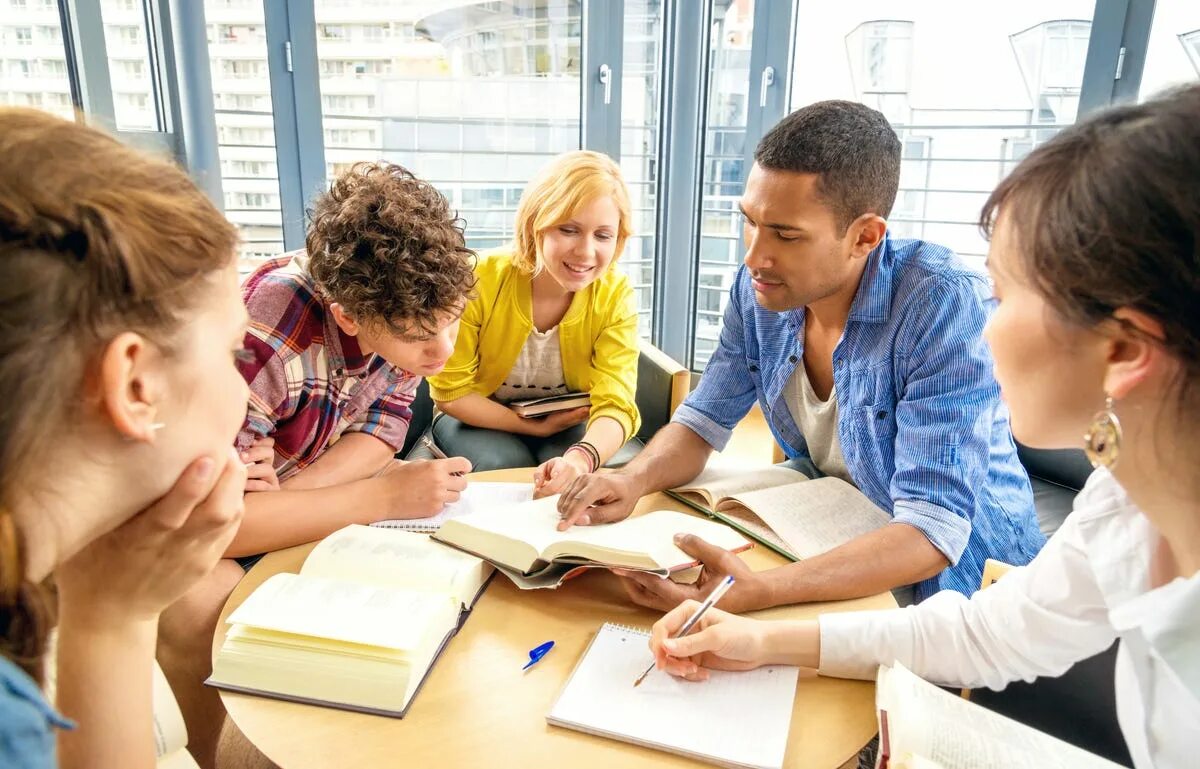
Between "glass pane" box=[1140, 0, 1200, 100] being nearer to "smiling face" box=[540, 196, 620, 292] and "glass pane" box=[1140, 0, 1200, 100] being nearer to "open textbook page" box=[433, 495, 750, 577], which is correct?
"smiling face" box=[540, 196, 620, 292]

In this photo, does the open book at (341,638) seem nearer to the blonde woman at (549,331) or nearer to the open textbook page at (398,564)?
the open textbook page at (398,564)

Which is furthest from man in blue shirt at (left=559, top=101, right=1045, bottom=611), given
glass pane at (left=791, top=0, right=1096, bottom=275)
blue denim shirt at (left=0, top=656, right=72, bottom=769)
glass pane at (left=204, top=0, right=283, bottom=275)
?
glass pane at (left=204, top=0, right=283, bottom=275)

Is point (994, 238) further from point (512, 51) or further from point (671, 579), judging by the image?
point (512, 51)

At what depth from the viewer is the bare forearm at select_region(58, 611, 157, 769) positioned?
0.65 m

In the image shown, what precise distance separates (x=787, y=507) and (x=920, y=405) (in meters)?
0.27

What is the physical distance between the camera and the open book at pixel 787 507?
1.17 metres

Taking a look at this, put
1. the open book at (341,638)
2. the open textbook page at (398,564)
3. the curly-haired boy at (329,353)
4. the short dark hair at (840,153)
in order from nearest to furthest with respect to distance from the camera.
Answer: the open book at (341,638), the open textbook page at (398,564), the curly-haired boy at (329,353), the short dark hair at (840,153)

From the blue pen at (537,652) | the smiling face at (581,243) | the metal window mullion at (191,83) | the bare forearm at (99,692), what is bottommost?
the blue pen at (537,652)

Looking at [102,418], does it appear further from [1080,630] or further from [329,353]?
[1080,630]

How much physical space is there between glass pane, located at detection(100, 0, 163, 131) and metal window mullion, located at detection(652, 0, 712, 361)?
1.88 metres

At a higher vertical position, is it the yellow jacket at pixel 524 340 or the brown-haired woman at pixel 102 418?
the brown-haired woman at pixel 102 418

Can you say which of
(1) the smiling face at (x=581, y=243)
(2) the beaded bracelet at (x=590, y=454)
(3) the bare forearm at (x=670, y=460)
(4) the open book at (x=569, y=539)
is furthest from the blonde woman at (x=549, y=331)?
(4) the open book at (x=569, y=539)

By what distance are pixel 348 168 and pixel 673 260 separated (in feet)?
7.45

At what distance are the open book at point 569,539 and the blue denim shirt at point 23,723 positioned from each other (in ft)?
1.85
